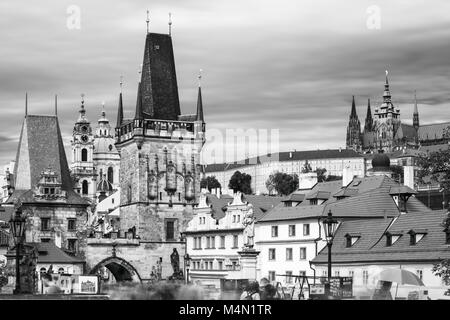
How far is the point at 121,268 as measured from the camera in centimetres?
8650

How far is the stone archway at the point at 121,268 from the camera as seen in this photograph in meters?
84.2

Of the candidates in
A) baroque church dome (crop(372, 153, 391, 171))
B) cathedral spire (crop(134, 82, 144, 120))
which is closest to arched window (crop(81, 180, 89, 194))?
cathedral spire (crop(134, 82, 144, 120))

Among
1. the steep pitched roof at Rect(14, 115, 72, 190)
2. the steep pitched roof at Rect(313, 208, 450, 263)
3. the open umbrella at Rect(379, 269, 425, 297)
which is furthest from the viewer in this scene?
the steep pitched roof at Rect(14, 115, 72, 190)

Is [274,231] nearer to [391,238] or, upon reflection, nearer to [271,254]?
[271,254]

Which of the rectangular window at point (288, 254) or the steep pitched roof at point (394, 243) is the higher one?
the steep pitched roof at point (394, 243)

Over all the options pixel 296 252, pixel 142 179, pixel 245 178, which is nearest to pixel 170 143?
pixel 142 179

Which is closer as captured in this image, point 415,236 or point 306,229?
point 415,236

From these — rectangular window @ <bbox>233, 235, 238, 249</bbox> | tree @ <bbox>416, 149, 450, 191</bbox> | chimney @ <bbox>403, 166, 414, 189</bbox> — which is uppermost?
chimney @ <bbox>403, 166, 414, 189</bbox>

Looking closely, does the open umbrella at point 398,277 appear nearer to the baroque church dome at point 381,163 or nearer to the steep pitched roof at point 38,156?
the baroque church dome at point 381,163

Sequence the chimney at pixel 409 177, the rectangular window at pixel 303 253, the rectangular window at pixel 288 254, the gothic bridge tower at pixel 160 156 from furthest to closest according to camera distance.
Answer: the gothic bridge tower at pixel 160 156 → the chimney at pixel 409 177 → the rectangular window at pixel 288 254 → the rectangular window at pixel 303 253

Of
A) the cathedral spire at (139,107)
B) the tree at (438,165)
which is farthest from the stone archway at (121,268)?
the tree at (438,165)

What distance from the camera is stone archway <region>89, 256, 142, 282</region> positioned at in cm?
8419

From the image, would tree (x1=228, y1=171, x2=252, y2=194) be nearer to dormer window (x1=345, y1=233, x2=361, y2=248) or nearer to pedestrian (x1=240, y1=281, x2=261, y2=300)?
dormer window (x1=345, y1=233, x2=361, y2=248)

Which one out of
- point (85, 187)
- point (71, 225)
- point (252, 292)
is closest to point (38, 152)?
point (71, 225)
